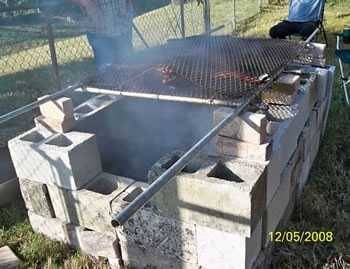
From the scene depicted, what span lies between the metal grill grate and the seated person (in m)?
3.15

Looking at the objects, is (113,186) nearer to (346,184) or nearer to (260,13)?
(346,184)

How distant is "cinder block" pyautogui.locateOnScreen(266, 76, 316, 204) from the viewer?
257cm

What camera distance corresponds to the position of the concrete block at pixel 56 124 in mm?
2926

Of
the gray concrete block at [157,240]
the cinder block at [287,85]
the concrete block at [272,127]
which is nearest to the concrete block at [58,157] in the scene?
the gray concrete block at [157,240]

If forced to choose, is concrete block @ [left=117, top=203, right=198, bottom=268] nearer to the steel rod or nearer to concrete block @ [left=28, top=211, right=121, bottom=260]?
concrete block @ [left=28, top=211, right=121, bottom=260]

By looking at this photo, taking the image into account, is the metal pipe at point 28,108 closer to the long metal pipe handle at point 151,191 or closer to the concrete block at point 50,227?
the concrete block at point 50,227

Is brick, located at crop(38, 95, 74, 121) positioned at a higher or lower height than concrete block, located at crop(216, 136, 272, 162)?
higher

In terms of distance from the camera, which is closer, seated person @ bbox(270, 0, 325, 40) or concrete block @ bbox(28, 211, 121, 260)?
concrete block @ bbox(28, 211, 121, 260)

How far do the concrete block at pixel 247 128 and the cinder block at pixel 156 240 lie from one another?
2.04 feet

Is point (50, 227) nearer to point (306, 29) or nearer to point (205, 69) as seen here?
point (205, 69)

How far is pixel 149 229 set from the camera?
260 centimetres

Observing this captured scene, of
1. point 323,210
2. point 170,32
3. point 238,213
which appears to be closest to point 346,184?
point 323,210

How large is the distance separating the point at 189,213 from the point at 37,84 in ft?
16.7

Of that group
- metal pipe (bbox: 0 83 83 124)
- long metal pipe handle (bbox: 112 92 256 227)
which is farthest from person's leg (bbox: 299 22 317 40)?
long metal pipe handle (bbox: 112 92 256 227)
